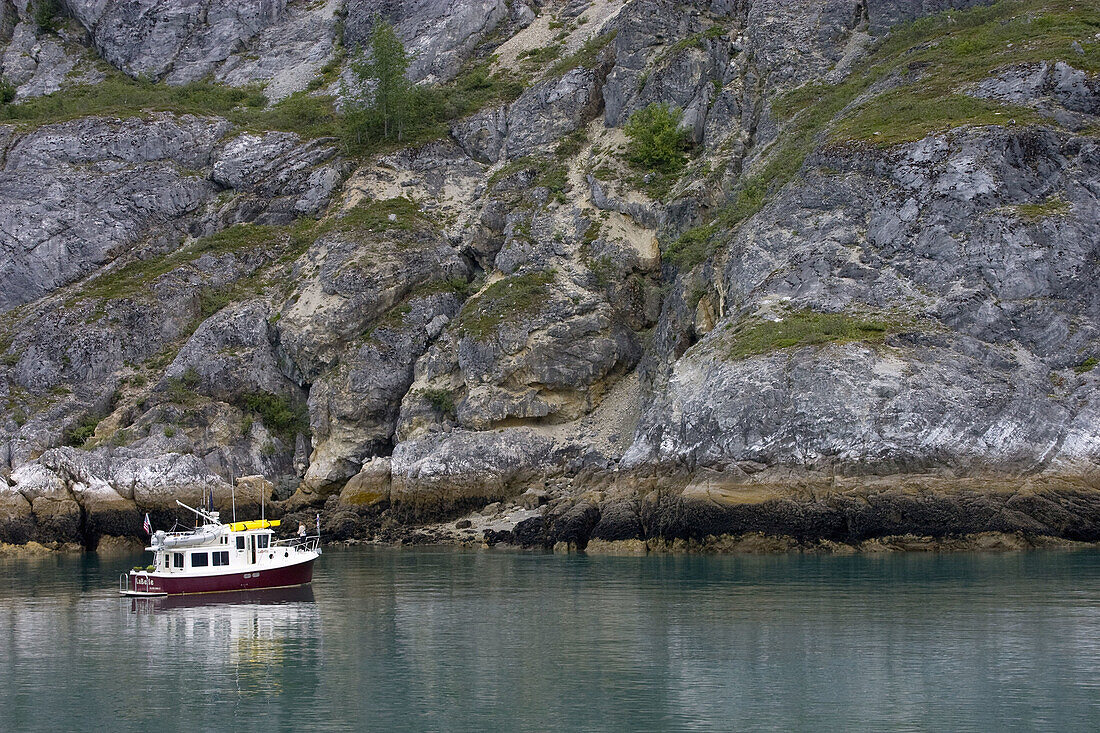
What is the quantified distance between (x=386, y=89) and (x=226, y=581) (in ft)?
173

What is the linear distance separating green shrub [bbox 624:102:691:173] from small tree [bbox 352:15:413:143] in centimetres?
1943

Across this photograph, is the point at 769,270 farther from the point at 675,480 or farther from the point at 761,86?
the point at 761,86

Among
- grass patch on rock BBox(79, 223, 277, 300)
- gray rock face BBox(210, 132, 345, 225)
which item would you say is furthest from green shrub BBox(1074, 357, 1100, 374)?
grass patch on rock BBox(79, 223, 277, 300)

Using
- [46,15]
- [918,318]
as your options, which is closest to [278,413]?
[918,318]

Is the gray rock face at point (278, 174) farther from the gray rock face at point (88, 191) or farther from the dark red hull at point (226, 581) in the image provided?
the dark red hull at point (226, 581)

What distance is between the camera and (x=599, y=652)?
22.5m

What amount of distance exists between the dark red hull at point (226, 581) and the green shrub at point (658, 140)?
39277 millimetres

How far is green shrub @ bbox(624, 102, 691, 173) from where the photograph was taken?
66938mm

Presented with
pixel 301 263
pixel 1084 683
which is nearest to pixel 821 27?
pixel 301 263

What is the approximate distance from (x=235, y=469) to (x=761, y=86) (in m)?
37.0

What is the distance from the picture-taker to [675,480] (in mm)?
44031

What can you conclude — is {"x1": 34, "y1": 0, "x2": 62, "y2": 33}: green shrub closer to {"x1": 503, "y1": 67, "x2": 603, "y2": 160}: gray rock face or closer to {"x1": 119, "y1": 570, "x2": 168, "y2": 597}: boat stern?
{"x1": 503, "y1": 67, "x2": 603, "y2": 160}: gray rock face

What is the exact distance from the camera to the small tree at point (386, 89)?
80.1 metres

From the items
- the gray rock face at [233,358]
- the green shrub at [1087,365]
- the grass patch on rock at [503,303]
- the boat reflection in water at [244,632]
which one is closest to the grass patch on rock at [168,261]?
the gray rock face at [233,358]
